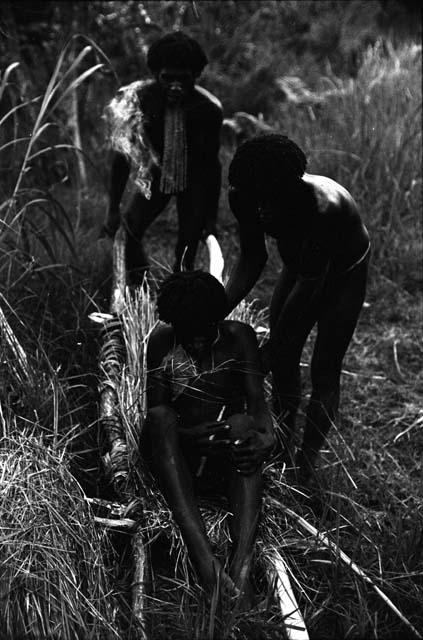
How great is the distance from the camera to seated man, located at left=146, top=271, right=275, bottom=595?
274cm

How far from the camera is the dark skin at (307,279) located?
293 cm

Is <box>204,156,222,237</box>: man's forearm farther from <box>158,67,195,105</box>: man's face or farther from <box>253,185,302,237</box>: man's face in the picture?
<box>253,185,302,237</box>: man's face

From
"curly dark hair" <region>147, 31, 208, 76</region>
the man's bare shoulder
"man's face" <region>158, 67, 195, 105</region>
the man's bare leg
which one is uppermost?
"curly dark hair" <region>147, 31, 208, 76</region>

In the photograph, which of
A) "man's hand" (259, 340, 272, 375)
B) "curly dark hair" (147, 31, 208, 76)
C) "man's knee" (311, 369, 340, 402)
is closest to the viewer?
"man's hand" (259, 340, 272, 375)

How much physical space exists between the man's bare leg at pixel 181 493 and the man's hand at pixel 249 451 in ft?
0.55

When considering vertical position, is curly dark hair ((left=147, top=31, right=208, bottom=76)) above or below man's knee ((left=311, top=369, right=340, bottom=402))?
above

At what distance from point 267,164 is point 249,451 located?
0.89 meters

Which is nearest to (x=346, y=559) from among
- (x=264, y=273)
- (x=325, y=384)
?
(x=325, y=384)

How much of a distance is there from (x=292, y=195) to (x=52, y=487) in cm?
120

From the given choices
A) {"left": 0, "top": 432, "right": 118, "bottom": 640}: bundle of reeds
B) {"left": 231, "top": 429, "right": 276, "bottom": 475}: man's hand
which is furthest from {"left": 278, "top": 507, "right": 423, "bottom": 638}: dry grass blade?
{"left": 0, "top": 432, "right": 118, "bottom": 640}: bundle of reeds

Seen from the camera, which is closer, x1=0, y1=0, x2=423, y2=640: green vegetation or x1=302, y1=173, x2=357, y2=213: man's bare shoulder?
x1=0, y1=0, x2=423, y2=640: green vegetation

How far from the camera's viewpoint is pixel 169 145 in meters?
3.94

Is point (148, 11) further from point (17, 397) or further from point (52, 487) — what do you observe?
point (52, 487)

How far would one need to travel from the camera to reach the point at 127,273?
4250 mm
